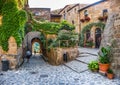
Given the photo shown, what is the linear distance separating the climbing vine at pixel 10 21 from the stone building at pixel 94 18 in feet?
39.0

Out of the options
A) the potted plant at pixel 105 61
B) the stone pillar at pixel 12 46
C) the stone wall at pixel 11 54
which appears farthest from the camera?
the stone pillar at pixel 12 46

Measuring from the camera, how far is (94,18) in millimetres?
23312

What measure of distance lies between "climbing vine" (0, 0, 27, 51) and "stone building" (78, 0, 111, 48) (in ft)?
39.0

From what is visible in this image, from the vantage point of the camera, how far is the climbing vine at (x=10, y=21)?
41.4ft

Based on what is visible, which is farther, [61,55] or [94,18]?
[94,18]

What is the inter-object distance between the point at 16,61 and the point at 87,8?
14995 millimetres

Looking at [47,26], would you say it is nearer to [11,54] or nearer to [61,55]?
[61,55]

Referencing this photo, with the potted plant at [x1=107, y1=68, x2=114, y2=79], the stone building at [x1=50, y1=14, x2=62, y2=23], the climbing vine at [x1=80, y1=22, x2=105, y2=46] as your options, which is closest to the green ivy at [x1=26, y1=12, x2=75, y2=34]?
the climbing vine at [x1=80, y1=22, x2=105, y2=46]

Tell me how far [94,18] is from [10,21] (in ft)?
44.2

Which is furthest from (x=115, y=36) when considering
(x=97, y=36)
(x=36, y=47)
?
(x=36, y=47)

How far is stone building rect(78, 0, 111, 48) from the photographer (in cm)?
2159

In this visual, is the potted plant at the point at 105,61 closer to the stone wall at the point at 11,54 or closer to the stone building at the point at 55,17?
the stone wall at the point at 11,54

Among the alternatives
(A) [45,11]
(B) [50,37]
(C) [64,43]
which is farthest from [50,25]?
(A) [45,11]

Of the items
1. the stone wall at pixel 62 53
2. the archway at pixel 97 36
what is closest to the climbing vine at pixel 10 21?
the stone wall at pixel 62 53
